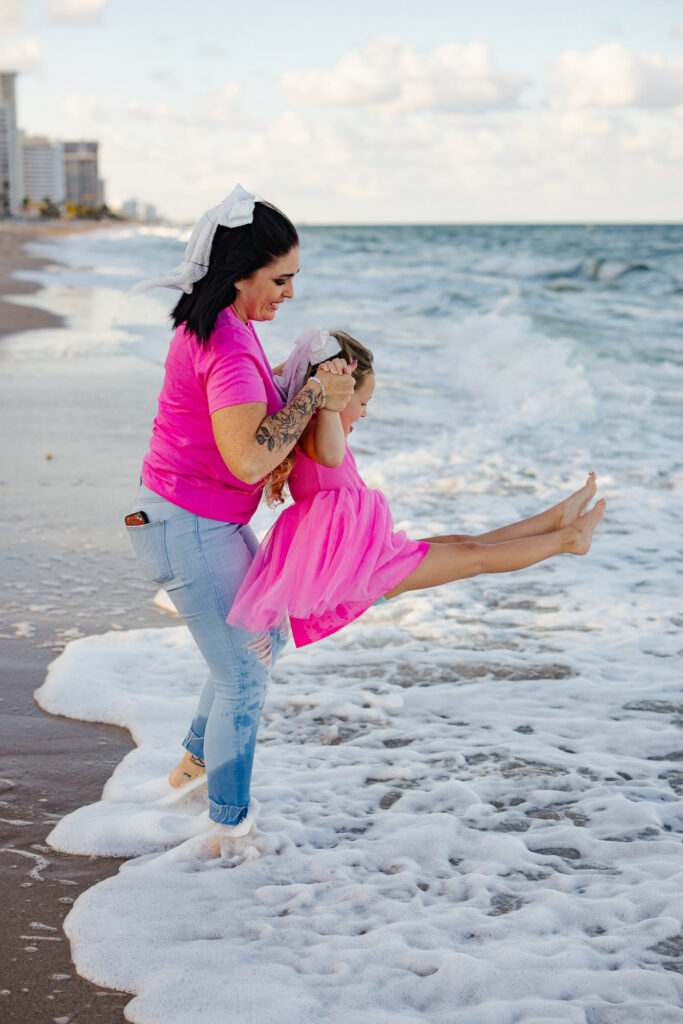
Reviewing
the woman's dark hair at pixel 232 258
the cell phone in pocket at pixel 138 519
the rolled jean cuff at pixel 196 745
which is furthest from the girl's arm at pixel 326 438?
the rolled jean cuff at pixel 196 745

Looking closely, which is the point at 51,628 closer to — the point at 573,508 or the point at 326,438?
the point at 326,438

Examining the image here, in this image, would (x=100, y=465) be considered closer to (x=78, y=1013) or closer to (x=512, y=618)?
(x=512, y=618)

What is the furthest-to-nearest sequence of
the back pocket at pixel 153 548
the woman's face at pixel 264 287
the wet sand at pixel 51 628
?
the back pocket at pixel 153 548, the woman's face at pixel 264 287, the wet sand at pixel 51 628

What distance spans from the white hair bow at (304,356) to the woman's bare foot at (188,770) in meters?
1.26

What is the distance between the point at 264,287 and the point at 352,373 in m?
0.47

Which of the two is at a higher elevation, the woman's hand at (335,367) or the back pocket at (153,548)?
the woman's hand at (335,367)

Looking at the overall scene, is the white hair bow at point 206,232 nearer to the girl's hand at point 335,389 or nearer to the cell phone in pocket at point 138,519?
the girl's hand at point 335,389

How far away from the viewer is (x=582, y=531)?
10.5 ft

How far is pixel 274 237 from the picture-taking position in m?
2.61

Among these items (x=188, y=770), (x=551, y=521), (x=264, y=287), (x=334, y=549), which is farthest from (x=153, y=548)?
(x=551, y=521)

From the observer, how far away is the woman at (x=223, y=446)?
2.56 m

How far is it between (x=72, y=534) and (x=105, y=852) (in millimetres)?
3117

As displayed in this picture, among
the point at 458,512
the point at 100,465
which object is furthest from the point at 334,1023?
the point at 100,465

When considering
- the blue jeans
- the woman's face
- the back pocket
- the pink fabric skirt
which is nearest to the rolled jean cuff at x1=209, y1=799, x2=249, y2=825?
the blue jeans
